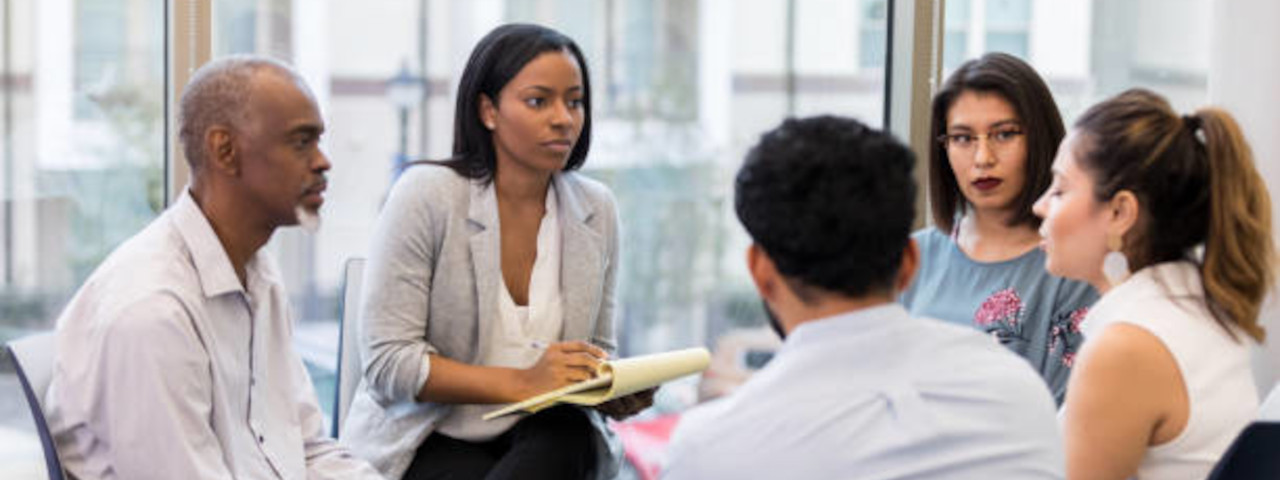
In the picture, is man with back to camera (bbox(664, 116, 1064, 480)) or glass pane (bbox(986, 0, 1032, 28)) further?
glass pane (bbox(986, 0, 1032, 28))

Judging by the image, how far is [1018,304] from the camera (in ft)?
7.99

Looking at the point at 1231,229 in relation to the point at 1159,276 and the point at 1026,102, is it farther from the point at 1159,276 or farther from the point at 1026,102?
the point at 1026,102

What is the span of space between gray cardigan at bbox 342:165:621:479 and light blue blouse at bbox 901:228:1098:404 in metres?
0.66

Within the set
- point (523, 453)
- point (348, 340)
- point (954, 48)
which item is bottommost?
point (523, 453)

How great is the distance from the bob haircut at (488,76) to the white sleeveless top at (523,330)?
80mm

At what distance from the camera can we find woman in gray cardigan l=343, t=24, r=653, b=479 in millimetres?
2383

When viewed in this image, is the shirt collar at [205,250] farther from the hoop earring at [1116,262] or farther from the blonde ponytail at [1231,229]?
the blonde ponytail at [1231,229]

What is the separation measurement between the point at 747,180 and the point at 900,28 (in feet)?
6.50

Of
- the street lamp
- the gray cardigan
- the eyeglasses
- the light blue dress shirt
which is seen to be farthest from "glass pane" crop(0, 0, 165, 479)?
the light blue dress shirt

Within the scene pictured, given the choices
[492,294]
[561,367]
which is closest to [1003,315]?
[561,367]

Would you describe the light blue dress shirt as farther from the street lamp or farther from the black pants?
the street lamp

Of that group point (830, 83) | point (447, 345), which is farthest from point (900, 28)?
point (447, 345)

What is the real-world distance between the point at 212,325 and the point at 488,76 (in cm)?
76

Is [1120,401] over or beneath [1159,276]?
beneath
